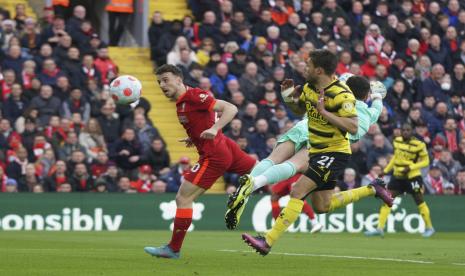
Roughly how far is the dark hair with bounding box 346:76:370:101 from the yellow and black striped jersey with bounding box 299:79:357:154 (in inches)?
88.2

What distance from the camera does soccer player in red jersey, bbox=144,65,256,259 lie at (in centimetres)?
1330

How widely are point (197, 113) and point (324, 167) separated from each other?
1535 millimetres

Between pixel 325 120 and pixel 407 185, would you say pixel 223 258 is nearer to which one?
pixel 325 120

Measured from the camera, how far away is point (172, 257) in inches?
523

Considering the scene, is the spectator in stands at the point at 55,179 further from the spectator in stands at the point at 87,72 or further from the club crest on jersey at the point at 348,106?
the club crest on jersey at the point at 348,106

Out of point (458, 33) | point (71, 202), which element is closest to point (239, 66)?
point (71, 202)

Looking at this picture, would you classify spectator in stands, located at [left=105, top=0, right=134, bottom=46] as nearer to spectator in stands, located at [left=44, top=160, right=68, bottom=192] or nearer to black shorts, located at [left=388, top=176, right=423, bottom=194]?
spectator in stands, located at [left=44, top=160, right=68, bottom=192]

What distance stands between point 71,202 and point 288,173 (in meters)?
10.5

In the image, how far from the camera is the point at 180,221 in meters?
13.3

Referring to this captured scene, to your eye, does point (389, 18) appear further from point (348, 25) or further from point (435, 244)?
point (435, 244)

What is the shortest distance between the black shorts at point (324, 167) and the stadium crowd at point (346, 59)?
40.8 feet

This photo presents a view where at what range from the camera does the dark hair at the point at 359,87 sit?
608 inches

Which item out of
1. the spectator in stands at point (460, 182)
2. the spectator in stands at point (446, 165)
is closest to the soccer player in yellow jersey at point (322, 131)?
the spectator in stands at point (446, 165)

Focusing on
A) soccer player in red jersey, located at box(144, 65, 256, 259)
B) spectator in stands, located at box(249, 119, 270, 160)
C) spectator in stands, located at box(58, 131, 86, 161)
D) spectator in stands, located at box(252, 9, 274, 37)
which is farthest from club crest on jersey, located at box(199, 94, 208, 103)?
spectator in stands, located at box(252, 9, 274, 37)
